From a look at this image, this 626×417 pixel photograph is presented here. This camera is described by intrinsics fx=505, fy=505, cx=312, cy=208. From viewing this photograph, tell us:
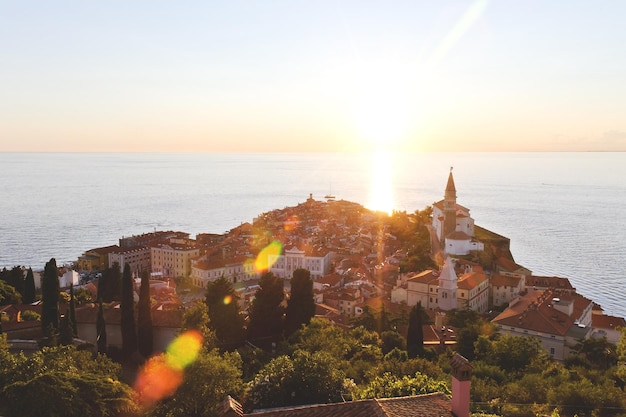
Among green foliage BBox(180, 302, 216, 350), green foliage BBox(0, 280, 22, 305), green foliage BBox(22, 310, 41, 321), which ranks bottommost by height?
green foliage BBox(0, 280, 22, 305)

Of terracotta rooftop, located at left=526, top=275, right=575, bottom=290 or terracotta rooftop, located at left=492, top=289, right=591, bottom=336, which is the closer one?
terracotta rooftop, located at left=492, top=289, right=591, bottom=336

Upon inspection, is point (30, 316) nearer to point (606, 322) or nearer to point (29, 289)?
point (29, 289)

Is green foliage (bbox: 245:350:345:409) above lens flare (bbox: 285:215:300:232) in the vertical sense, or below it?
above

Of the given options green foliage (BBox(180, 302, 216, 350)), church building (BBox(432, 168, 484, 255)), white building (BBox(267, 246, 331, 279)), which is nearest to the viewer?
green foliage (BBox(180, 302, 216, 350))

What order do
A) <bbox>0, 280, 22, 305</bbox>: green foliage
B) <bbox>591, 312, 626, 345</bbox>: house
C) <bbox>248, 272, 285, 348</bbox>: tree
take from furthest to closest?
<bbox>591, 312, 626, 345</bbox>: house → <bbox>0, 280, 22, 305</bbox>: green foliage → <bbox>248, 272, 285, 348</bbox>: tree

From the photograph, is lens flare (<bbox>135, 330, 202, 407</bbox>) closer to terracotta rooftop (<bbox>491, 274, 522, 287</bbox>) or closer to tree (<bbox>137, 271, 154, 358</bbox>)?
tree (<bbox>137, 271, 154, 358</bbox>)

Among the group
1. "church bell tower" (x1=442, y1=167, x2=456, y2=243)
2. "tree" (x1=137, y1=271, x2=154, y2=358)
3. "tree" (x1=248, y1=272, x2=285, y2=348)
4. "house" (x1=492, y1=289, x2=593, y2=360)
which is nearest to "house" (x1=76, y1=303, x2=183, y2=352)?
"tree" (x1=137, y1=271, x2=154, y2=358)

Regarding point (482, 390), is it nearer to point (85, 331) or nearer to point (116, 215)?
point (85, 331)

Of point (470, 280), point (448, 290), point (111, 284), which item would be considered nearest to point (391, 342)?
point (448, 290)
